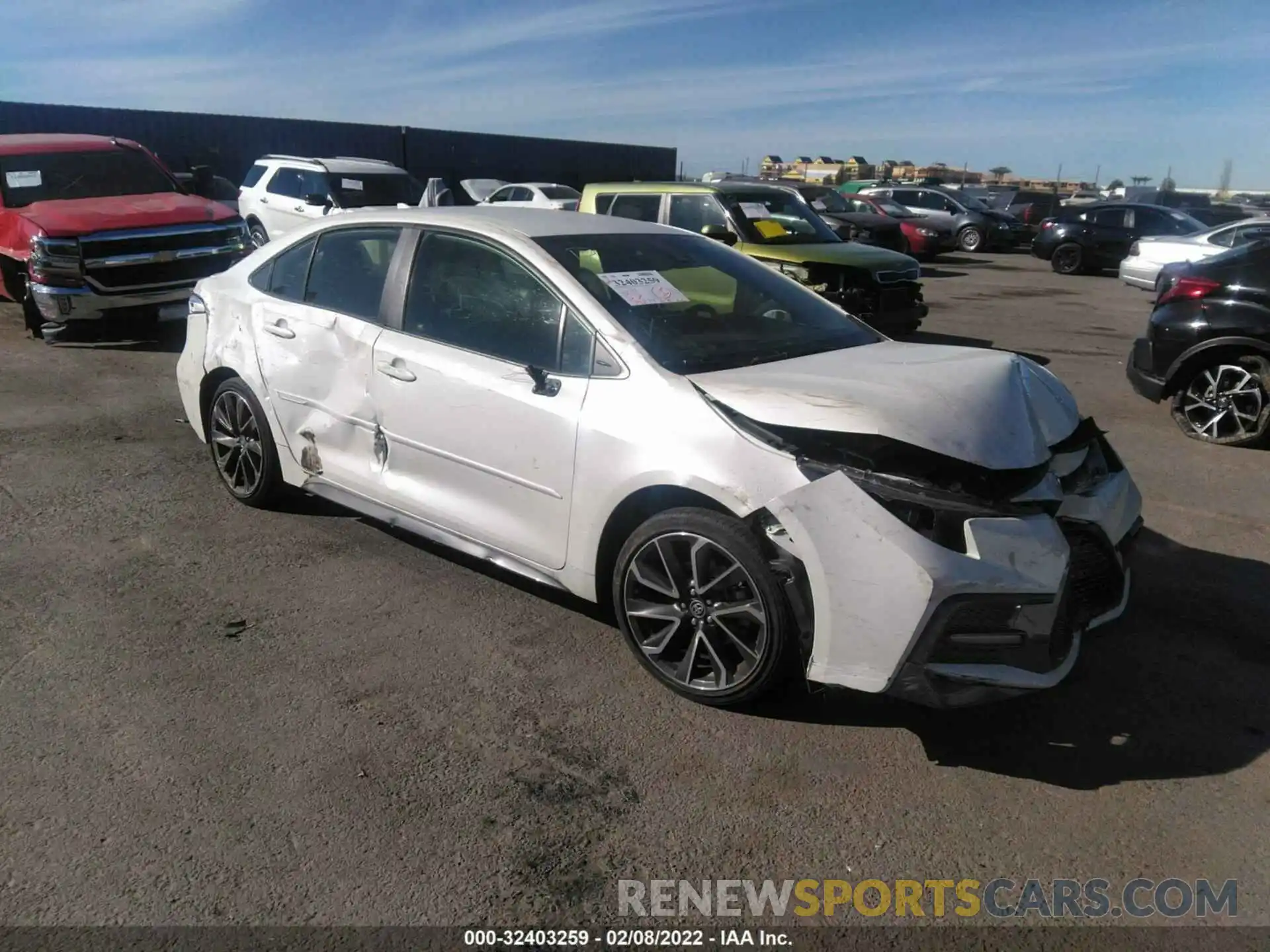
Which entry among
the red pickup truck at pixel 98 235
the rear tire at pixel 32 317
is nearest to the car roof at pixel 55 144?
the red pickup truck at pixel 98 235

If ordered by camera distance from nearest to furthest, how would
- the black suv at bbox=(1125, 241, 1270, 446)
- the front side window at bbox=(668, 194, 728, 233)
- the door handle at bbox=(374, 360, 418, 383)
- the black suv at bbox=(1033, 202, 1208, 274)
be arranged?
the door handle at bbox=(374, 360, 418, 383) → the black suv at bbox=(1125, 241, 1270, 446) → the front side window at bbox=(668, 194, 728, 233) → the black suv at bbox=(1033, 202, 1208, 274)

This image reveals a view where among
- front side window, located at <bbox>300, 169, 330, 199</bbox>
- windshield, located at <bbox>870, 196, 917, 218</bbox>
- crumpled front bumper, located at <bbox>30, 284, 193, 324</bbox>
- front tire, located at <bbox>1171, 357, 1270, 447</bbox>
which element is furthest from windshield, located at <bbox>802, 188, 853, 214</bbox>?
crumpled front bumper, located at <bbox>30, 284, 193, 324</bbox>

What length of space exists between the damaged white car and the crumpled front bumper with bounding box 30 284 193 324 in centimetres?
536

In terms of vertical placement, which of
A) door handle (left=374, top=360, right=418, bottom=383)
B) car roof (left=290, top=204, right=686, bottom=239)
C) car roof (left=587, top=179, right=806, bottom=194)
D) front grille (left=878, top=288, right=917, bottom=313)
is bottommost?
front grille (left=878, top=288, right=917, bottom=313)

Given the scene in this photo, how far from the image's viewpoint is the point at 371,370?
4.28 metres

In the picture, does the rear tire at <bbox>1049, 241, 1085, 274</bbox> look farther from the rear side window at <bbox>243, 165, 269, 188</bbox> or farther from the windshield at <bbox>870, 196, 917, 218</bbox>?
the rear side window at <bbox>243, 165, 269, 188</bbox>

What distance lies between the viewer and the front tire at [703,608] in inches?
124

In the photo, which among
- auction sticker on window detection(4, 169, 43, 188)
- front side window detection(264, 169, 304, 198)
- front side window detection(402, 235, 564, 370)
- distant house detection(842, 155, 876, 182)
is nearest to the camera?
front side window detection(402, 235, 564, 370)

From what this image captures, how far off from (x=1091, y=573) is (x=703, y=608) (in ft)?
4.37

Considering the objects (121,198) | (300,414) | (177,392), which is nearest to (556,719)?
(300,414)

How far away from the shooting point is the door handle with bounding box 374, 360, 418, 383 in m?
Answer: 4.10

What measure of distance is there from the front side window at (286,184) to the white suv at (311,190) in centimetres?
1

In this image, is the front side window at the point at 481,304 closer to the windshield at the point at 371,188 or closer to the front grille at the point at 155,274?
the front grille at the point at 155,274

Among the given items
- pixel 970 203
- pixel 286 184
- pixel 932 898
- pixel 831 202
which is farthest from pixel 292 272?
pixel 970 203
